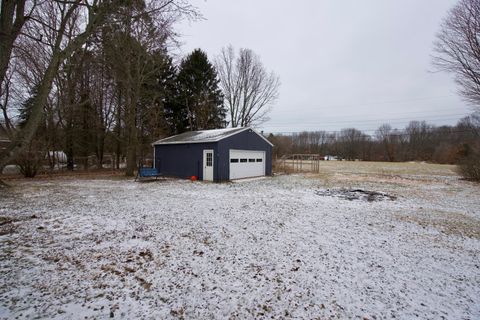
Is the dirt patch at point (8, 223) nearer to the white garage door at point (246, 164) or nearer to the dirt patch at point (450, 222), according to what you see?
the dirt patch at point (450, 222)

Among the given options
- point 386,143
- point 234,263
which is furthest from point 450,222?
point 386,143

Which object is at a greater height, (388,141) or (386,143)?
(388,141)

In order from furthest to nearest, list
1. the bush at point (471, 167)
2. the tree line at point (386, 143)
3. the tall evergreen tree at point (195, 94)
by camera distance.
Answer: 1. the tree line at point (386, 143)
2. the tall evergreen tree at point (195, 94)
3. the bush at point (471, 167)

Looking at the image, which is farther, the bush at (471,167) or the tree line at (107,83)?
the bush at (471,167)

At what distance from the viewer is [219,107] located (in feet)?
84.1

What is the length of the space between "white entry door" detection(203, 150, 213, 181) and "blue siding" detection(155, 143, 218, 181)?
22 cm

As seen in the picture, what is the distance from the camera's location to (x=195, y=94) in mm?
23922

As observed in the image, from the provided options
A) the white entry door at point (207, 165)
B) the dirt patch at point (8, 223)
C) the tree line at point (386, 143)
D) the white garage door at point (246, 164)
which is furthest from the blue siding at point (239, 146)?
the tree line at point (386, 143)

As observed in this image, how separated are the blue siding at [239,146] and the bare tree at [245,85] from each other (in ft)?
35.3

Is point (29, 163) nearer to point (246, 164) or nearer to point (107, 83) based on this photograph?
point (107, 83)

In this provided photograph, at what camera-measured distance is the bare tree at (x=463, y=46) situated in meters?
12.6

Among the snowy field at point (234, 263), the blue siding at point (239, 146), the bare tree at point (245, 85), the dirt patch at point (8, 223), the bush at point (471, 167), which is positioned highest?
the bare tree at point (245, 85)

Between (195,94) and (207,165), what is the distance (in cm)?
1295

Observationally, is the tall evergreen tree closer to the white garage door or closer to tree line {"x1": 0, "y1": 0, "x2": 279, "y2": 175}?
tree line {"x1": 0, "y1": 0, "x2": 279, "y2": 175}
